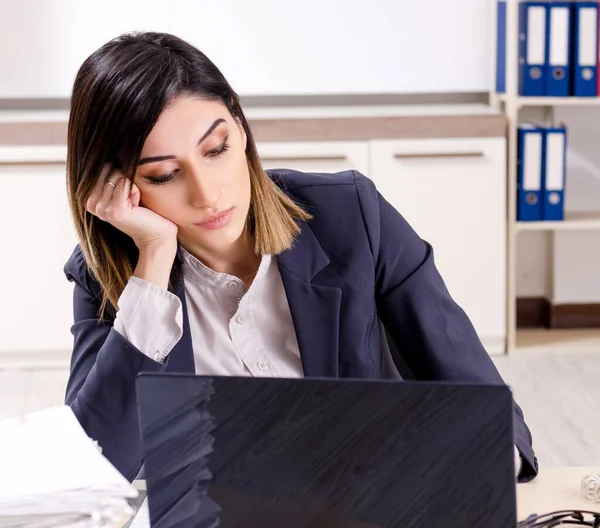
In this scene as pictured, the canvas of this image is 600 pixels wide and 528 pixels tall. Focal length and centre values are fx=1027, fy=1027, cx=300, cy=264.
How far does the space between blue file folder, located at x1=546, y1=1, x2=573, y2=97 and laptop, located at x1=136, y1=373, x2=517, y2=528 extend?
300 centimetres

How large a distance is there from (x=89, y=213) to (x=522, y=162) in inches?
95.4

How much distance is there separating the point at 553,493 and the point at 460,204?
8.38 feet

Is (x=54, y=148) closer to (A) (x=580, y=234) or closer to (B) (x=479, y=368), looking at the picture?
(A) (x=580, y=234)

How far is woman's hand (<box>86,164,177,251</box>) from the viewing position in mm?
1402

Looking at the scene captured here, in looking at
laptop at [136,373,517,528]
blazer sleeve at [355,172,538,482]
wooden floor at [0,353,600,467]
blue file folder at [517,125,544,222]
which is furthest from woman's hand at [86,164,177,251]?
blue file folder at [517,125,544,222]

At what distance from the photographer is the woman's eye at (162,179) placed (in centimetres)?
136

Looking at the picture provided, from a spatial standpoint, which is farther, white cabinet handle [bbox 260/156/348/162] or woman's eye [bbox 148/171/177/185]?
white cabinet handle [bbox 260/156/348/162]

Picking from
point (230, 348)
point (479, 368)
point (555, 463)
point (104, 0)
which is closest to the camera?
point (479, 368)

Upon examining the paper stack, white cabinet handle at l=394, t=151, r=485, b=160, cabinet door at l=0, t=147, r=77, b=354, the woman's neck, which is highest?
the woman's neck

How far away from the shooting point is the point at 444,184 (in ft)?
12.0

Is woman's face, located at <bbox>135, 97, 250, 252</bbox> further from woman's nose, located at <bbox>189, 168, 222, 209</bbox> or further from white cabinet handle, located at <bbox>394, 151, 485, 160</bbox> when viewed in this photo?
white cabinet handle, located at <bbox>394, 151, 485, 160</bbox>

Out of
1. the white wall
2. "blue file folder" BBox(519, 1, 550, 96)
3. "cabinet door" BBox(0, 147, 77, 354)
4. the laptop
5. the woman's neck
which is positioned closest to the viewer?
the laptop

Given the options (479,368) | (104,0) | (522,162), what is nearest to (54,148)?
(104,0)

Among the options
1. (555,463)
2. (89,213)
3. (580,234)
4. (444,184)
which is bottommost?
(555,463)
